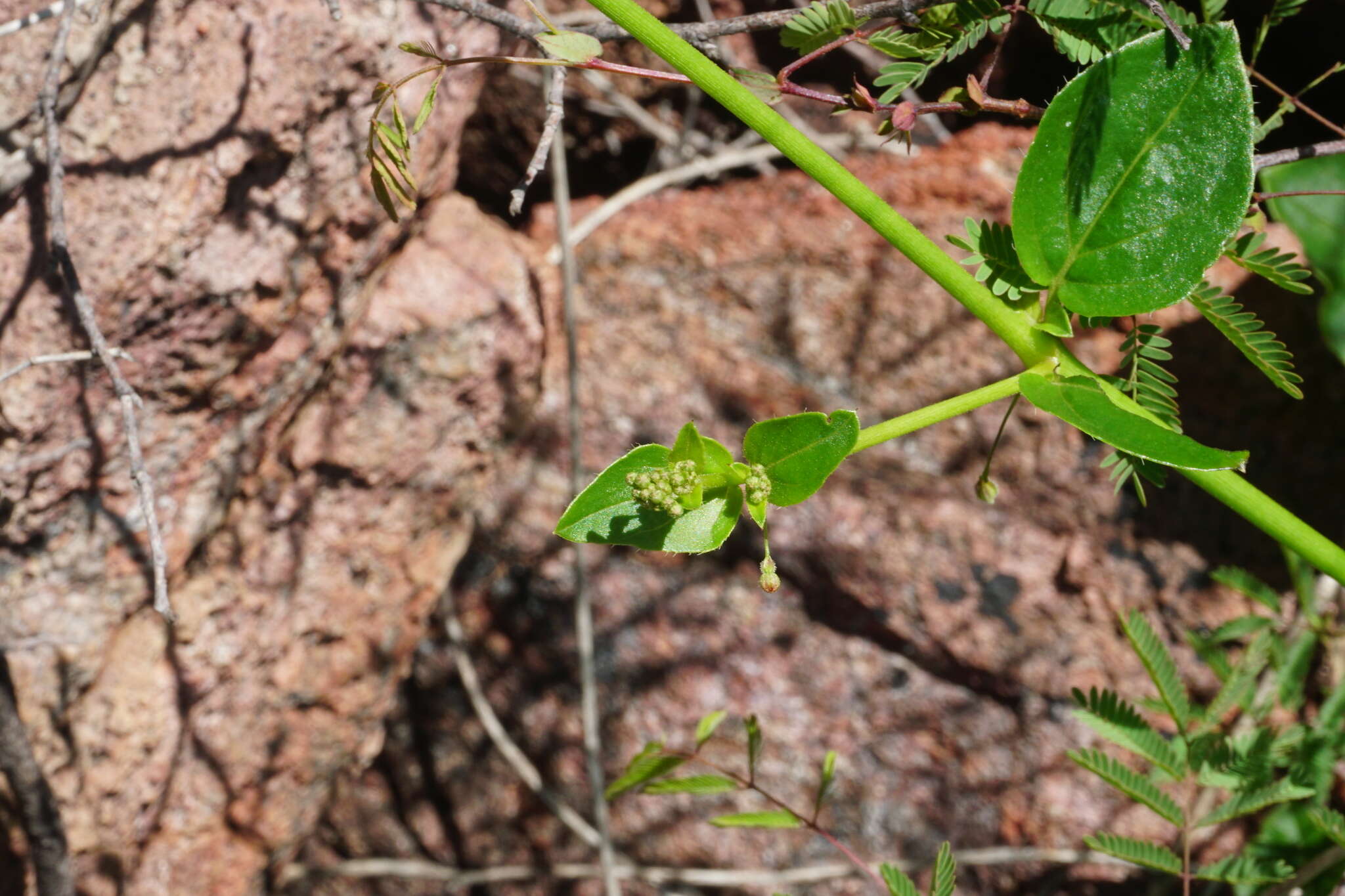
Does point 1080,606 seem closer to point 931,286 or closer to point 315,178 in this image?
point 931,286

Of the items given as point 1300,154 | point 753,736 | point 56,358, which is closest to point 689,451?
point 753,736

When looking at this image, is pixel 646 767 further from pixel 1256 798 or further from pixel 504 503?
pixel 1256 798

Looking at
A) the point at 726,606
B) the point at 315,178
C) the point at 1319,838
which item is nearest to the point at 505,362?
the point at 315,178

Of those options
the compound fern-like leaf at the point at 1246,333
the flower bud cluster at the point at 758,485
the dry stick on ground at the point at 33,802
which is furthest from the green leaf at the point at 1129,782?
the dry stick on ground at the point at 33,802

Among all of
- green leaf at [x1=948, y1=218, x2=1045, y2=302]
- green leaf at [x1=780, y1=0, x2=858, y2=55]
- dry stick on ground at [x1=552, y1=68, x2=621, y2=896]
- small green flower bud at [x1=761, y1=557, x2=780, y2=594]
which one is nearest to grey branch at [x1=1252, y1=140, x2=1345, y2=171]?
green leaf at [x1=948, y1=218, x2=1045, y2=302]

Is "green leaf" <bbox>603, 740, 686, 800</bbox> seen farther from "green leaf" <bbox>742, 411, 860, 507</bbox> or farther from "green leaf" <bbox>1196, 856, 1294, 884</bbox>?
"green leaf" <bbox>1196, 856, 1294, 884</bbox>

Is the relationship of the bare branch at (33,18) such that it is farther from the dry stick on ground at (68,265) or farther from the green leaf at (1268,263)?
the green leaf at (1268,263)
